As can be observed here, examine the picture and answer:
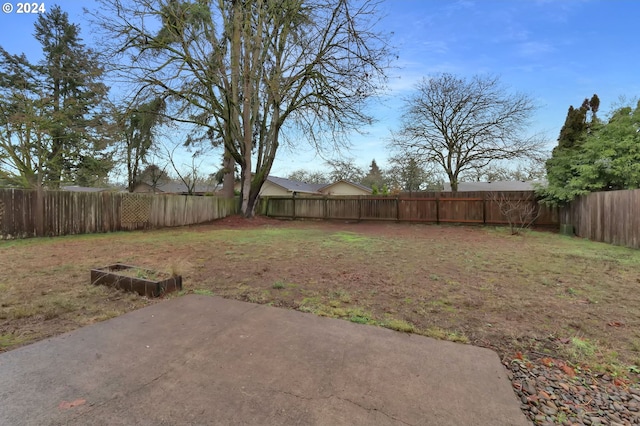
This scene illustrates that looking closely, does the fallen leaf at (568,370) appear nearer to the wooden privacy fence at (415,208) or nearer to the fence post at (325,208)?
the wooden privacy fence at (415,208)

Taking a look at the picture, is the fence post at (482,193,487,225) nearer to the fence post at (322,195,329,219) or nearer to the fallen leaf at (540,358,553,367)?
the fence post at (322,195,329,219)

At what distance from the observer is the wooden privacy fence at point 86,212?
769 cm

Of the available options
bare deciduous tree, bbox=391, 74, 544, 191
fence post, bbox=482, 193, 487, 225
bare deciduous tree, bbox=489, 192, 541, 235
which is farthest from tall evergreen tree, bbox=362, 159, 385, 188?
bare deciduous tree, bbox=489, 192, 541, 235

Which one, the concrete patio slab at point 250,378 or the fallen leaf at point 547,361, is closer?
the concrete patio slab at point 250,378

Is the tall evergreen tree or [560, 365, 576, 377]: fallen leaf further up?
the tall evergreen tree

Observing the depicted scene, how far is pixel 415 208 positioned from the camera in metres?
13.1

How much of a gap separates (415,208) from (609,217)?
641cm

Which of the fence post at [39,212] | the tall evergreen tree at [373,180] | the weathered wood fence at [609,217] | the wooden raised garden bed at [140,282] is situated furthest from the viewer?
the tall evergreen tree at [373,180]

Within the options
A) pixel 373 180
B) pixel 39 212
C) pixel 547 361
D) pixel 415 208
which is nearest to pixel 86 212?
pixel 39 212

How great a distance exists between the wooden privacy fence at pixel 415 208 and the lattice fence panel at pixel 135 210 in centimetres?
654

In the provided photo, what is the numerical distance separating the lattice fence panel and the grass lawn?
132 inches

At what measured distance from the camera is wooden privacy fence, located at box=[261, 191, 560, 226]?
11.5m

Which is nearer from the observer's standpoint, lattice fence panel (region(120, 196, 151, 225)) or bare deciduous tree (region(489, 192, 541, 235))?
lattice fence panel (region(120, 196, 151, 225))

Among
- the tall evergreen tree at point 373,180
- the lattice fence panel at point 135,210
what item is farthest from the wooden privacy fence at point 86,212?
the tall evergreen tree at point 373,180
